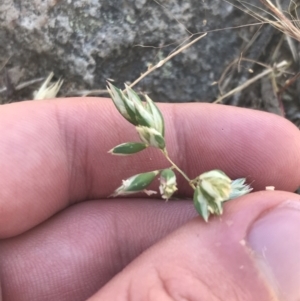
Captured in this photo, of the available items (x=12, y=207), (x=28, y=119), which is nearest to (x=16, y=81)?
(x=28, y=119)

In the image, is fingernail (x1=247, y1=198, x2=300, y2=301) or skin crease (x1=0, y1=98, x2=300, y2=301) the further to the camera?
skin crease (x1=0, y1=98, x2=300, y2=301)

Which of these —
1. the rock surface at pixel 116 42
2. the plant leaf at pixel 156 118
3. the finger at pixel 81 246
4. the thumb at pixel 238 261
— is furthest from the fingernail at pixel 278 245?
the rock surface at pixel 116 42

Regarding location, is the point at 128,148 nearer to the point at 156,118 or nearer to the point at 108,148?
the point at 156,118

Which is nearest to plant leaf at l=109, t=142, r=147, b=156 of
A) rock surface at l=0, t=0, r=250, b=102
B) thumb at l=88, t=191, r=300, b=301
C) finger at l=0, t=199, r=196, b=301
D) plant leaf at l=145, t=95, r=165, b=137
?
plant leaf at l=145, t=95, r=165, b=137

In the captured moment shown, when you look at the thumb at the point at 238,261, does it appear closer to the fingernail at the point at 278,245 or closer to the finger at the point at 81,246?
the fingernail at the point at 278,245

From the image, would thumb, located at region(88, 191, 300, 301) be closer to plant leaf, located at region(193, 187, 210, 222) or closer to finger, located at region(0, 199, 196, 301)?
plant leaf, located at region(193, 187, 210, 222)

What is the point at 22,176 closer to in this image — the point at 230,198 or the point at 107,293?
the point at 107,293
